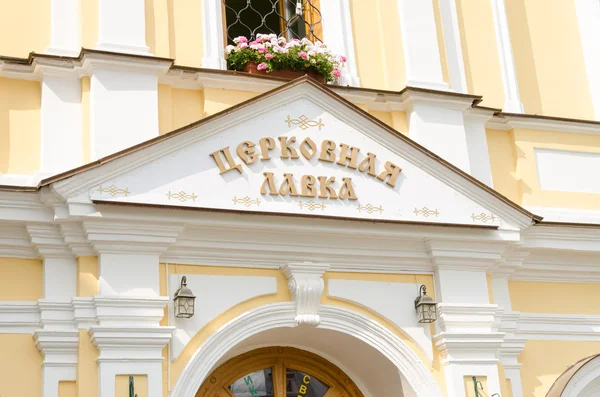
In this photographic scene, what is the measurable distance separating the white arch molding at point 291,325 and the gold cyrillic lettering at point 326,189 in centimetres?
87

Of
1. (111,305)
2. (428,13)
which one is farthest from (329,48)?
(111,305)

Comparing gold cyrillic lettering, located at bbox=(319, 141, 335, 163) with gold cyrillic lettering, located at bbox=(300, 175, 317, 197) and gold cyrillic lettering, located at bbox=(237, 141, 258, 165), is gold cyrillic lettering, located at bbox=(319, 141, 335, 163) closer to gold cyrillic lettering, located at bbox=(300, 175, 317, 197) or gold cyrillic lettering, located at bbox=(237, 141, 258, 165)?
gold cyrillic lettering, located at bbox=(300, 175, 317, 197)

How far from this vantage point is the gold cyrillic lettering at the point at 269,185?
7.95 metres

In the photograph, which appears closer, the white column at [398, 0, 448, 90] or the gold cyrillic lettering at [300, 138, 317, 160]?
the gold cyrillic lettering at [300, 138, 317, 160]

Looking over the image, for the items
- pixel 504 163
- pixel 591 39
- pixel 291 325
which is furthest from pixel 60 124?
pixel 591 39

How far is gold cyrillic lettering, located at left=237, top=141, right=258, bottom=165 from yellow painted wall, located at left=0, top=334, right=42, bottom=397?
2.08 metres

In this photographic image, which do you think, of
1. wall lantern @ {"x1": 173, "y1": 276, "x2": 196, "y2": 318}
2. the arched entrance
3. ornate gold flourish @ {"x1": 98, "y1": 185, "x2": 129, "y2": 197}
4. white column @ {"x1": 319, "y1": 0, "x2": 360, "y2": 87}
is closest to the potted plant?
white column @ {"x1": 319, "y1": 0, "x2": 360, "y2": 87}

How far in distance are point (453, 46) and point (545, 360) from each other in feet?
9.98

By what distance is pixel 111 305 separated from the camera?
735 cm

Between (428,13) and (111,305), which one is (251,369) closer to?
(111,305)

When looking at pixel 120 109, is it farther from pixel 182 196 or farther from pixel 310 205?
pixel 310 205

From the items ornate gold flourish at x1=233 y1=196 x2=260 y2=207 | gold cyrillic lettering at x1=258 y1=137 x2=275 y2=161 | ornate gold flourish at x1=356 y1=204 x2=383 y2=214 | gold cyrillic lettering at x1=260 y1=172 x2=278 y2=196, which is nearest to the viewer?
ornate gold flourish at x1=233 y1=196 x2=260 y2=207

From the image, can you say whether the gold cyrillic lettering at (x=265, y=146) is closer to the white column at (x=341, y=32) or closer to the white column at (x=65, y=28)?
the white column at (x=341, y=32)

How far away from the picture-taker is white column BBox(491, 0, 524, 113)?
9812 mm
